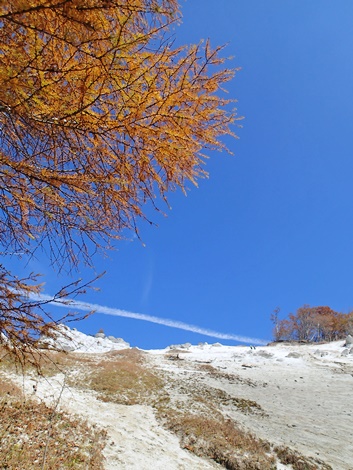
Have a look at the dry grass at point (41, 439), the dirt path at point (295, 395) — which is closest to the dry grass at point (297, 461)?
the dirt path at point (295, 395)

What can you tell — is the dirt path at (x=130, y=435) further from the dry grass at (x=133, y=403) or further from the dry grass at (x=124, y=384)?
the dry grass at (x=124, y=384)

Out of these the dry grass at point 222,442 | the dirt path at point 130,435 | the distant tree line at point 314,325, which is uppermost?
the distant tree line at point 314,325

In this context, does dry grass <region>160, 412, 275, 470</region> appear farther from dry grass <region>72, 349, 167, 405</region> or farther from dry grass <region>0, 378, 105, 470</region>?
dry grass <region>0, 378, 105, 470</region>

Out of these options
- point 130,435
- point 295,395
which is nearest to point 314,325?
point 295,395

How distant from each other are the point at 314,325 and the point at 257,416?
51031mm

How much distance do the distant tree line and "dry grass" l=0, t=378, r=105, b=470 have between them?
54339 mm

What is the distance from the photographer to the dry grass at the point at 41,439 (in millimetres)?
5969

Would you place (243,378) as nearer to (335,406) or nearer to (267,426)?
(335,406)

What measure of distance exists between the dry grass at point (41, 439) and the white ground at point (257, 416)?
633mm

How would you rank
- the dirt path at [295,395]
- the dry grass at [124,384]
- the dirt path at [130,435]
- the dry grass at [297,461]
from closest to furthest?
the dirt path at [130,435] → the dry grass at [297,461] → the dirt path at [295,395] → the dry grass at [124,384]

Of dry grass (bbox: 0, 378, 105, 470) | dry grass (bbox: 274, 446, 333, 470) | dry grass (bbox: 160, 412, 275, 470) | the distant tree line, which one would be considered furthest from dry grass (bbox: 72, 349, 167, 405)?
the distant tree line

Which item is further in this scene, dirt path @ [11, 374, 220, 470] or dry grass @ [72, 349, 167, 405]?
dry grass @ [72, 349, 167, 405]

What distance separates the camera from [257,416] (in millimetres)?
12633

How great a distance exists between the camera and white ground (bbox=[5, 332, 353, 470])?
7.94 m
